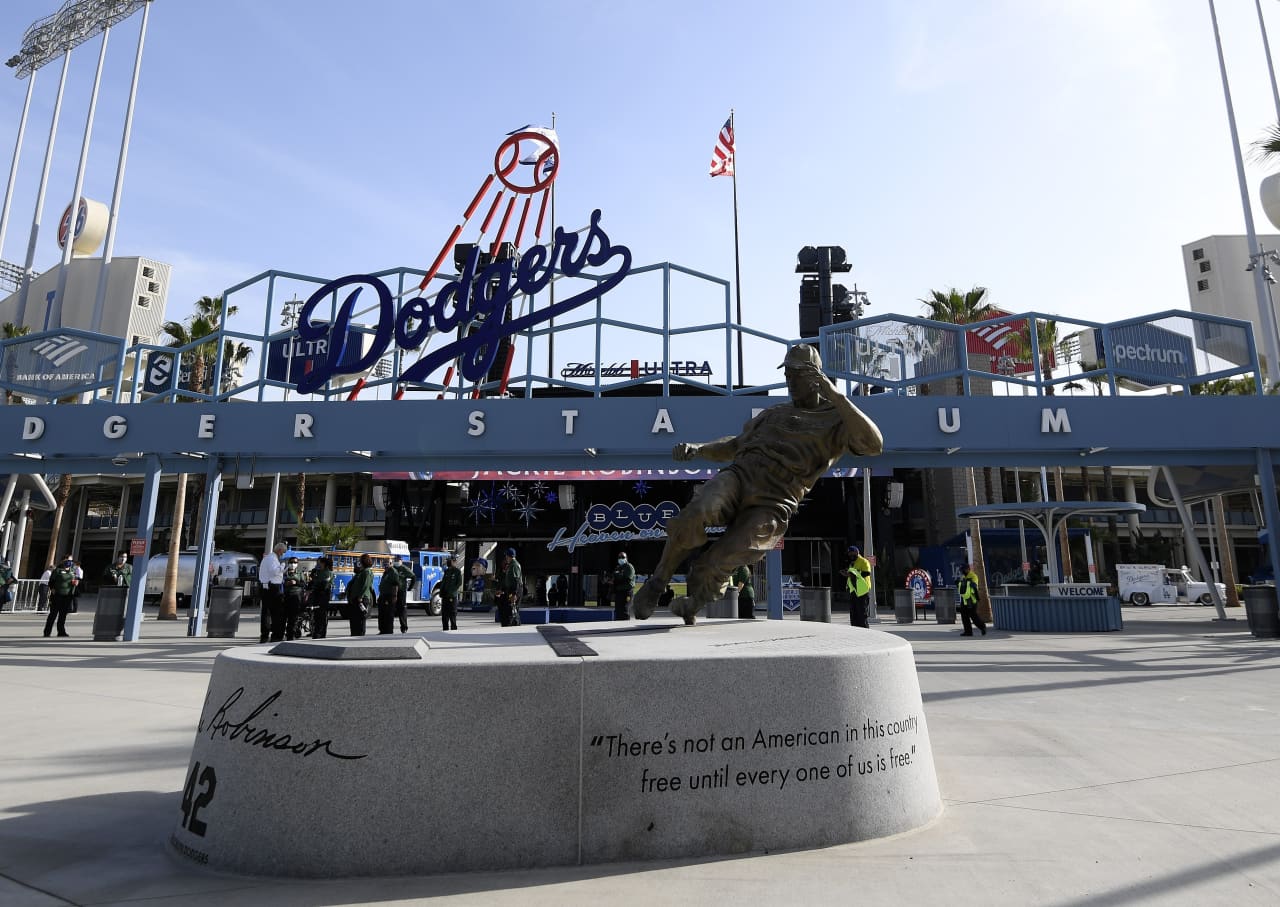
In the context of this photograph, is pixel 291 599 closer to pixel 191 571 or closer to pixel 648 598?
pixel 648 598

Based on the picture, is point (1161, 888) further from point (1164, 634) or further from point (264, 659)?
point (1164, 634)

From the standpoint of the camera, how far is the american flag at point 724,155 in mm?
28094

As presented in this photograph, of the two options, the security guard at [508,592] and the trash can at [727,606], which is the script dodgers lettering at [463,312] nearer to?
the security guard at [508,592]

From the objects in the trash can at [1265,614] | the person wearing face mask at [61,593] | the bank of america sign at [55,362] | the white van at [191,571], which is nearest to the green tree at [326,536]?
the white van at [191,571]

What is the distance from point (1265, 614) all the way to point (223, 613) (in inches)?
855

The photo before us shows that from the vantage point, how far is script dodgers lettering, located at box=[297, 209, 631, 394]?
16.0 meters

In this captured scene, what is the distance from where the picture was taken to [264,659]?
3.73 metres

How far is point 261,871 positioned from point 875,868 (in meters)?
2.74

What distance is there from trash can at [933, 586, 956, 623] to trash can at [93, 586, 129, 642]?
20.3 m

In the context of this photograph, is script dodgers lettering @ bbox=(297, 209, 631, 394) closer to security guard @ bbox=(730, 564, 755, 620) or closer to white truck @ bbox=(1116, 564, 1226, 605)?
security guard @ bbox=(730, 564, 755, 620)

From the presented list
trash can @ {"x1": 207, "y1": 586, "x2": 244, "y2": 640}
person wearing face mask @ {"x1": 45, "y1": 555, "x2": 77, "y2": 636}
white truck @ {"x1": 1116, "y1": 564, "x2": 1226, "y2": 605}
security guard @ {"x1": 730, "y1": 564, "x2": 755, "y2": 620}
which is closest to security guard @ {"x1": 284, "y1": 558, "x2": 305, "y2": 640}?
trash can @ {"x1": 207, "y1": 586, "x2": 244, "y2": 640}

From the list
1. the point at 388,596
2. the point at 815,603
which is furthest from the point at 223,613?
the point at 815,603

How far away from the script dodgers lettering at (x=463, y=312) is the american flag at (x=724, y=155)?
1325cm

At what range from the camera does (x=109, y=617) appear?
15188 mm
